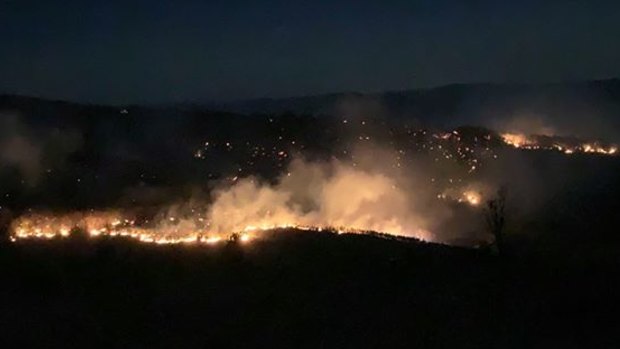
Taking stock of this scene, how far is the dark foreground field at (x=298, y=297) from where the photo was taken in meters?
12.9

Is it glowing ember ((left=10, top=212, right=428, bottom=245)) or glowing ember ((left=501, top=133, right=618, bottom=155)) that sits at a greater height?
glowing ember ((left=501, top=133, right=618, bottom=155))

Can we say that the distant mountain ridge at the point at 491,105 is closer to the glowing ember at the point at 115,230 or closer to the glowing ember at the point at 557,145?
the glowing ember at the point at 557,145

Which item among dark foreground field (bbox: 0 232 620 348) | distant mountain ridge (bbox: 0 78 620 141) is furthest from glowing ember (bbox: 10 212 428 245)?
distant mountain ridge (bbox: 0 78 620 141)

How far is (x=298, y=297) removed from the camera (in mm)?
14758

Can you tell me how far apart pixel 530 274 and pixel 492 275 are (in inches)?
32.7

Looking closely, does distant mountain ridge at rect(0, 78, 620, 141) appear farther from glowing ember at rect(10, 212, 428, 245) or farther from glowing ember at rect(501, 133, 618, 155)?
glowing ember at rect(10, 212, 428, 245)

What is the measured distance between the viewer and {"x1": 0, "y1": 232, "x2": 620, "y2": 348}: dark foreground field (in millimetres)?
12859

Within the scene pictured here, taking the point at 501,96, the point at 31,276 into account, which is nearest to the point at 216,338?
the point at 31,276

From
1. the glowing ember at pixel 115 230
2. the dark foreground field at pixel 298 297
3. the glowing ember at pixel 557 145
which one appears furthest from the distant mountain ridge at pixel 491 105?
the dark foreground field at pixel 298 297

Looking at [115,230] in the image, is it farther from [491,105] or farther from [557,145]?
[491,105]

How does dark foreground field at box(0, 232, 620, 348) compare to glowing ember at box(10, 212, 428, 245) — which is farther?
glowing ember at box(10, 212, 428, 245)

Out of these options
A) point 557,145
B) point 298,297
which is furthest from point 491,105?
point 298,297

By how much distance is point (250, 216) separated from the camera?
2811cm

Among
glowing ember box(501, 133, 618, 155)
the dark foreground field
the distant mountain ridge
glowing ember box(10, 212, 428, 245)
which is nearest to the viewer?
the dark foreground field
